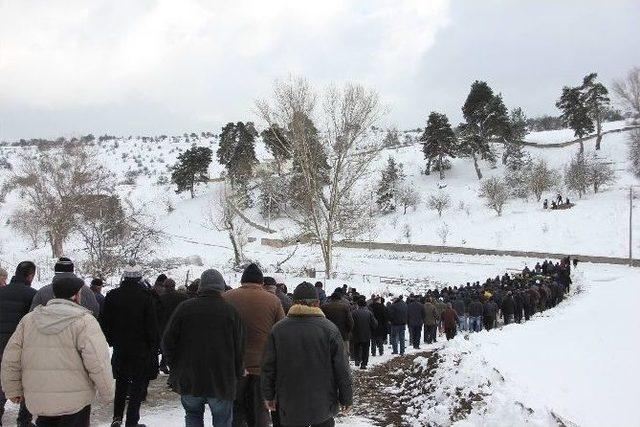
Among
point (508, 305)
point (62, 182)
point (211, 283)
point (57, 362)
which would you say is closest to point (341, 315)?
point (211, 283)

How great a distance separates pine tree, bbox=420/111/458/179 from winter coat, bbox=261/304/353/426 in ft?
194

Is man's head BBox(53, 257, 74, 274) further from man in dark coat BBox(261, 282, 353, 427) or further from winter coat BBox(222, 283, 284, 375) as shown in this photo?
man in dark coat BBox(261, 282, 353, 427)

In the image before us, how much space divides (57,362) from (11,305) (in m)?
2.54

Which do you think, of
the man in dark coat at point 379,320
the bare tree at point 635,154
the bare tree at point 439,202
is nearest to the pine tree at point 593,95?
the bare tree at point 635,154

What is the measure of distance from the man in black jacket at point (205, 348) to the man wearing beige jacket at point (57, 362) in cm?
72

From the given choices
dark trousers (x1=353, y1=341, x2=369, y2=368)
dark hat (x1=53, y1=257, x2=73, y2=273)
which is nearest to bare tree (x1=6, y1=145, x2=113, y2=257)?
dark trousers (x1=353, y1=341, x2=369, y2=368)

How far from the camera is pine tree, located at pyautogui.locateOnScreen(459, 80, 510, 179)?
2301 inches

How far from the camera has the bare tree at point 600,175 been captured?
5019 centimetres

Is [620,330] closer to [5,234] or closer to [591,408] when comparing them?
[591,408]

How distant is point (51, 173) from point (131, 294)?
97.3 feet

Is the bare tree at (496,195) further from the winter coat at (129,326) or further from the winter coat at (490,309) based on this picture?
the winter coat at (129,326)

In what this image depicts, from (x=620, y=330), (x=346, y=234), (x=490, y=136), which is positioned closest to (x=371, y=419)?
(x=620, y=330)

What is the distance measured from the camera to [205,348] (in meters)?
4.53

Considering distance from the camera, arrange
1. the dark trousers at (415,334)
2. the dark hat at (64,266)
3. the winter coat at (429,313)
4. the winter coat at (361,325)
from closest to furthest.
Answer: the dark hat at (64,266) → the winter coat at (361,325) → the dark trousers at (415,334) → the winter coat at (429,313)
